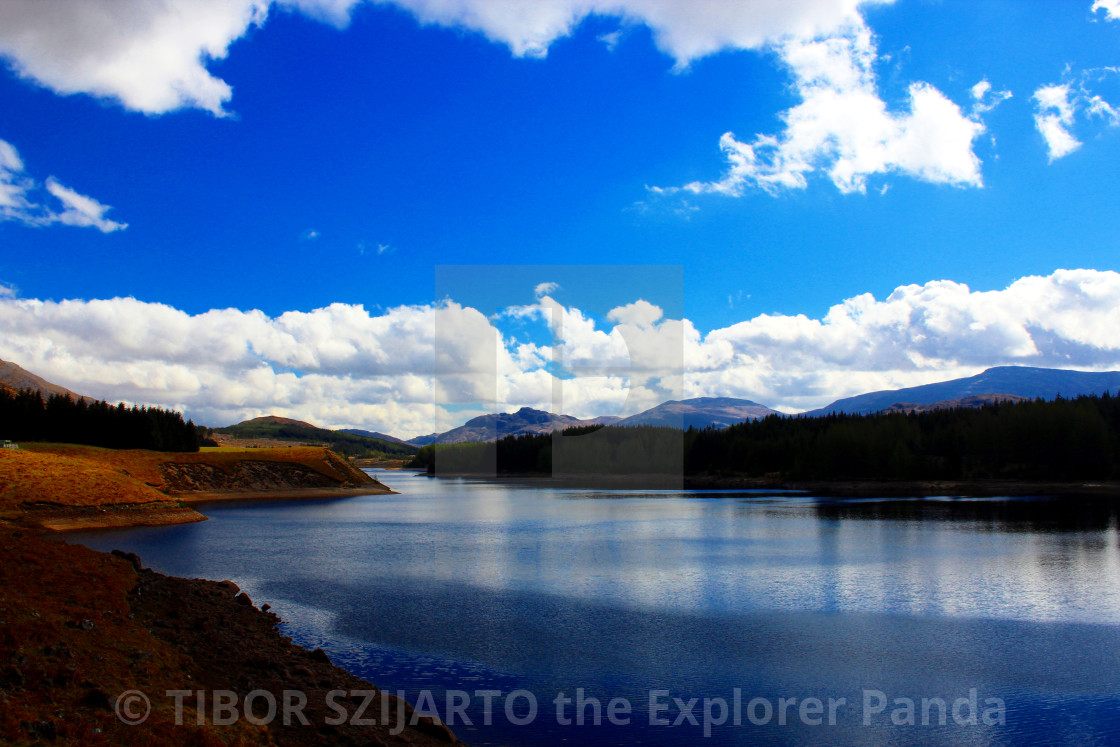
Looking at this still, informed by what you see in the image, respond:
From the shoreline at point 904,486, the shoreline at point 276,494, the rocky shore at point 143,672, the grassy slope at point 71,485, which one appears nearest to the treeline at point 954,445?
Answer: the shoreline at point 904,486

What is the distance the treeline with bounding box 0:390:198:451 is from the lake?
46852 millimetres

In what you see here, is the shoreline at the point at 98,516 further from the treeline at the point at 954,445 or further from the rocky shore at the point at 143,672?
the treeline at the point at 954,445

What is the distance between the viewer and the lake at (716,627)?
11.5 m

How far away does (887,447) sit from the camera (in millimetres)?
102188

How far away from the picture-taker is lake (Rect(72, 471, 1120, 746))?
37.8 feet

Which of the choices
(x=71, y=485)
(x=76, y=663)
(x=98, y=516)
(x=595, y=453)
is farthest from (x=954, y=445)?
(x=76, y=663)

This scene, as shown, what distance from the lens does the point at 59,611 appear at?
1184cm

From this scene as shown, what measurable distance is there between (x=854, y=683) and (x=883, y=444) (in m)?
100

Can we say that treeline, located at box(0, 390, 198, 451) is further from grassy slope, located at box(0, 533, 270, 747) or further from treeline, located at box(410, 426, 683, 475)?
treeline, located at box(410, 426, 683, 475)

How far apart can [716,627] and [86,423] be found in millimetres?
88085

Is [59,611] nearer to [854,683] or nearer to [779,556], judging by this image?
[854,683]

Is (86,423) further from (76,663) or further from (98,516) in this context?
(76,663)

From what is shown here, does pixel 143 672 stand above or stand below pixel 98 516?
above

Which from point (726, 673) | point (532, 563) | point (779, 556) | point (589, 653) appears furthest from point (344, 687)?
point (779, 556)
